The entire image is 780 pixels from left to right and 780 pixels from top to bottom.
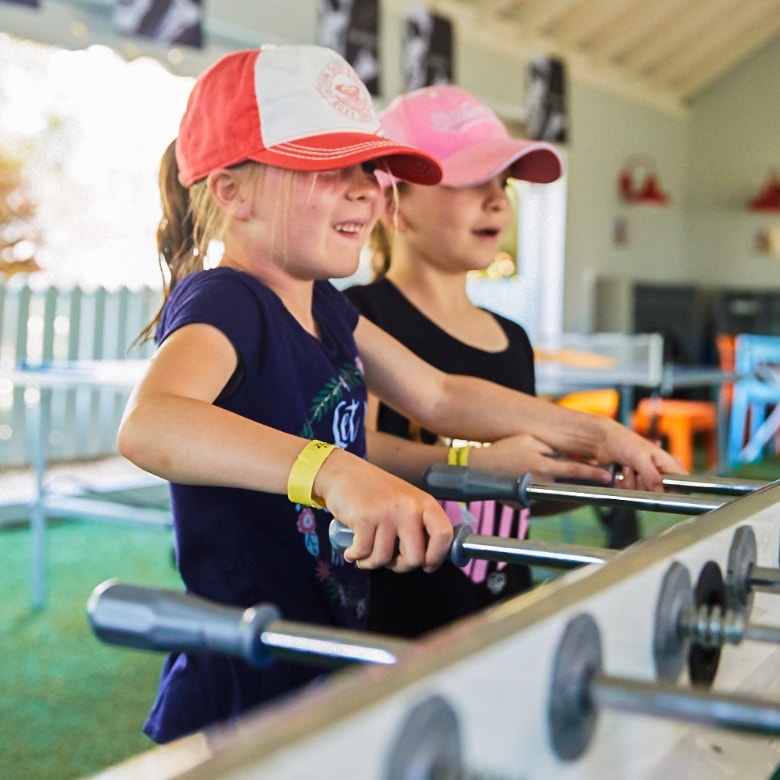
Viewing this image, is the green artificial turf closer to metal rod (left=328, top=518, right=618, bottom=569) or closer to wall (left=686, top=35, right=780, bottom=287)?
metal rod (left=328, top=518, right=618, bottom=569)

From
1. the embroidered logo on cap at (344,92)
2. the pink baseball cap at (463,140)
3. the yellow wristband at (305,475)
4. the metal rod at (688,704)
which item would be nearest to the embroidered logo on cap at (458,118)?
the pink baseball cap at (463,140)

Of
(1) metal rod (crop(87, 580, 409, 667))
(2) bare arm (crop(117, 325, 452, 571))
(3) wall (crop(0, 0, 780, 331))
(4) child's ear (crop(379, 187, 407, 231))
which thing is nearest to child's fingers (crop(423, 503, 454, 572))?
(2) bare arm (crop(117, 325, 452, 571))

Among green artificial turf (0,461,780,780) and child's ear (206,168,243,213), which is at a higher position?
child's ear (206,168,243,213)

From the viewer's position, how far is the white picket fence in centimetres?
463

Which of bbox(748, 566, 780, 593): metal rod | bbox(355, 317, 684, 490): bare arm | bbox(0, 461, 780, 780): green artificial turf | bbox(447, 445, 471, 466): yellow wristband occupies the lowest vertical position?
bbox(0, 461, 780, 780): green artificial turf

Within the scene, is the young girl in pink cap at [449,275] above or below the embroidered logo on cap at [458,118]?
below

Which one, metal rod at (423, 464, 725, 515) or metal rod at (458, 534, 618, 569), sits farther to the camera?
metal rod at (423, 464, 725, 515)

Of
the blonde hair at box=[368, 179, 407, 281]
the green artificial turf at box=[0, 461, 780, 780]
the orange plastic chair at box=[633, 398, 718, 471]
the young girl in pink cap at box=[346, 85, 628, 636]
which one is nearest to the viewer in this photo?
the young girl in pink cap at box=[346, 85, 628, 636]

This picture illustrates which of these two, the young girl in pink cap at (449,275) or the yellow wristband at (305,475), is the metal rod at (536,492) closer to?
the yellow wristband at (305,475)

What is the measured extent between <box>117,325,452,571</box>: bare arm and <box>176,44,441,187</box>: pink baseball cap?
0.75 ft

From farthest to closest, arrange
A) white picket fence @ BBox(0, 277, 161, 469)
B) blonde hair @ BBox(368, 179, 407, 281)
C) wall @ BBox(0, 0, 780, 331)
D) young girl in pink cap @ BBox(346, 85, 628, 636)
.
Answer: wall @ BBox(0, 0, 780, 331)
white picket fence @ BBox(0, 277, 161, 469)
blonde hair @ BBox(368, 179, 407, 281)
young girl in pink cap @ BBox(346, 85, 628, 636)

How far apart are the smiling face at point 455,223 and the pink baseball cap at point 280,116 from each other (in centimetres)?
46

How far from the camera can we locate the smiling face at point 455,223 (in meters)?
1.59

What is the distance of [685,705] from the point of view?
47cm
